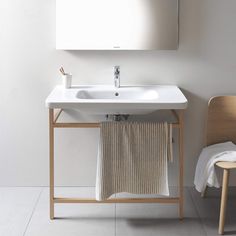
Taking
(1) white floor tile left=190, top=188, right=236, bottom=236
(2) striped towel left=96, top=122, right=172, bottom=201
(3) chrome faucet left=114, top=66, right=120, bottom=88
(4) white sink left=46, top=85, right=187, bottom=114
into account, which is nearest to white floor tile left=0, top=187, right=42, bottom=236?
(2) striped towel left=96, top=122, right=172, bottom=201

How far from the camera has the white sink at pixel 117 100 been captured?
113 inches

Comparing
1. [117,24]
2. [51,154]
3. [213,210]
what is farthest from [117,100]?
[213,210]

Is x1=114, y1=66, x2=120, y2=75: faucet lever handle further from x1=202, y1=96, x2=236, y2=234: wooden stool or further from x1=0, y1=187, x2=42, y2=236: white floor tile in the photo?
x1=0, y1=187, x2=42, y2=236: white floor tile

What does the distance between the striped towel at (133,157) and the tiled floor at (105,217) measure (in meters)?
0.19

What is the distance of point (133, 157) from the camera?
2971 mm

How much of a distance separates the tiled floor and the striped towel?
0.64 feet

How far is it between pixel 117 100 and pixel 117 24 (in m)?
0.61

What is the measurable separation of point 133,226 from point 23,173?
0.95 metres

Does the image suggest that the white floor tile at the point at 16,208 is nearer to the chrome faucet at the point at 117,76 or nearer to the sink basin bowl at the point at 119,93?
the sink basin bowl at the point at 119,93

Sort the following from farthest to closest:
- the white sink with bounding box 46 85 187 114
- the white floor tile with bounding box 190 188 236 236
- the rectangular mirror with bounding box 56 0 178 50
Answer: the rectangular mirror with bounding box 56 0 178 50, the white floor tile with bounding box 190 188 236 236, the white sink with bounding box 46 85 187 114

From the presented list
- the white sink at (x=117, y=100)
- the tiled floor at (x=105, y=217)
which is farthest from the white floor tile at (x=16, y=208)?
the white sink at (x=117, y=100)

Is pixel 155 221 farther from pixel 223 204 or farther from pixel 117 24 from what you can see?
pixel 117 24

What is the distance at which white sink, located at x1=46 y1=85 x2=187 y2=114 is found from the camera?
2865 millimetres

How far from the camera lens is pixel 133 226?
300 centimetres
